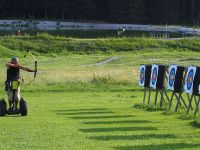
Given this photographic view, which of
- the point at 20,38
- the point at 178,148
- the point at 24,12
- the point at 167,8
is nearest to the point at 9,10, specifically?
the point at 24,12

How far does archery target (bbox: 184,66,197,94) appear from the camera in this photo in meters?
24.2

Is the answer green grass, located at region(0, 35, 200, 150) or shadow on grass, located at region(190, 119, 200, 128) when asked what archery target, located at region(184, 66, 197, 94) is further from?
shadow on grass, located at region(190, 119, 200, 128)

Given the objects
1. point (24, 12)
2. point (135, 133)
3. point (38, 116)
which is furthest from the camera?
point (24, 12)

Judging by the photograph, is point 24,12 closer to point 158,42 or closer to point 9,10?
point 9,10

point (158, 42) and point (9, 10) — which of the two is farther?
point (9, 10)

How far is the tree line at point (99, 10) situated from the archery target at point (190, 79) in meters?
91.1

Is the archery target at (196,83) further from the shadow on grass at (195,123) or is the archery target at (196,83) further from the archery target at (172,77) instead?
the archery target at (172,77)

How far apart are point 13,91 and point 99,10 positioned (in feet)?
319

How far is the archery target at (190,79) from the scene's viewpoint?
24.2 m

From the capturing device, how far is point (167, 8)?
12094 cm

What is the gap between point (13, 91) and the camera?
→ 24.2 m

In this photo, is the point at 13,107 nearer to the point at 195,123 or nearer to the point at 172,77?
the point at 172,77

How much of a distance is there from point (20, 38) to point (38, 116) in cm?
5896

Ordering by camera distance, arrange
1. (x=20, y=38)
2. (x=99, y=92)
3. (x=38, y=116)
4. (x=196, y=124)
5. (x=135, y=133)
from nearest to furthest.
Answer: (x=135, y=133) → (x=196, y=124) → (x=38, y=116) → (x=99, y=92) → (x=20, y=38)
